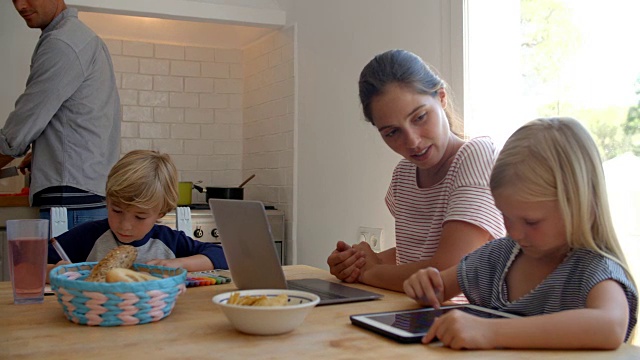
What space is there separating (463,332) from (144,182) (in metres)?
1.15

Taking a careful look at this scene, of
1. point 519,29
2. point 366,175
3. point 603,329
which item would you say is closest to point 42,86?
point 366,175

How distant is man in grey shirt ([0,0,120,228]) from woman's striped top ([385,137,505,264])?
1207mm

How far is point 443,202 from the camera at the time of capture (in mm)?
1946

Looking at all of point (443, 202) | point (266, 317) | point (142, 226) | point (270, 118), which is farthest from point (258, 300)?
point (270, 118)

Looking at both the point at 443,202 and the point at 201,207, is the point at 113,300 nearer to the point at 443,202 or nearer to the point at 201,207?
the point at 443,202

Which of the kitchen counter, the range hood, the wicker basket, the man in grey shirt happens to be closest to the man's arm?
the man in grey shirt

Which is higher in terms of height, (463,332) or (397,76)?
(397,76)

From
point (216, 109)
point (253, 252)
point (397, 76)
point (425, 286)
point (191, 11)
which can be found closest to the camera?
point (425, 286)

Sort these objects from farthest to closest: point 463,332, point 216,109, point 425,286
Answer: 1. point 216,109
2. point 425,286
3. point 463,332

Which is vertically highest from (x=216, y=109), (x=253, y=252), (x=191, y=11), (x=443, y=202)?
(x=191, y=11)

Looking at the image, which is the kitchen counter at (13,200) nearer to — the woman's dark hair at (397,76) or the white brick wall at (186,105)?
the white brick wall at (186,105)

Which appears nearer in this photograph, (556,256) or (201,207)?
(556,256)

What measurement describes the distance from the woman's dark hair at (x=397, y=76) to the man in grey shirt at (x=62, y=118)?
4.21ft

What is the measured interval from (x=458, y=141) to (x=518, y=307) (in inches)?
26.9
